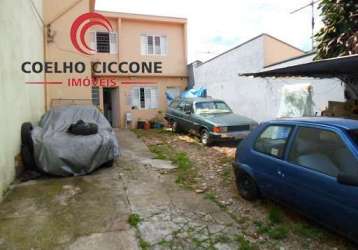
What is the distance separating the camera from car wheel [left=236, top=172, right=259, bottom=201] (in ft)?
15.9

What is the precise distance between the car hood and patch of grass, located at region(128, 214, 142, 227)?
5.93 metres

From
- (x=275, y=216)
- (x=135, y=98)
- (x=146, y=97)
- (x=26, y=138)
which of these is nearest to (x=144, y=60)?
(x=146, y=97)

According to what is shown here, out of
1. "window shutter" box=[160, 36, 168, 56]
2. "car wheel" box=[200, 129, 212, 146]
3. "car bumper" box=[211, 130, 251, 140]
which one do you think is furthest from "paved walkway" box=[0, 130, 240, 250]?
"window shutter" box=[160, 36, 168, 56]

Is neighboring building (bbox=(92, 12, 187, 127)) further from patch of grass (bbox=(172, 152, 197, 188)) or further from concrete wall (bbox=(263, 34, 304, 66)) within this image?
patch of grass (bbox=(172, 152, 197, 188))

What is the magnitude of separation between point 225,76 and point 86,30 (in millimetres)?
5801

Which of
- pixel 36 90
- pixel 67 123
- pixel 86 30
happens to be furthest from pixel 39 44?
pixel 67 123

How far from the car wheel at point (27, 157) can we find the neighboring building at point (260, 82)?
7.13m

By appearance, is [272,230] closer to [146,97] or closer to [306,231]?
[306,231]

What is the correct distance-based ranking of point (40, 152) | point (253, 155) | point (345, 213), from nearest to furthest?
point (345, 213)
point (253, 155)
point (40, 152)

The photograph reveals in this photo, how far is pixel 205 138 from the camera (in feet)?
34.0

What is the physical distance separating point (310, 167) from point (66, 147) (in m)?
4.81

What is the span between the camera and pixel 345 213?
10.7 feet

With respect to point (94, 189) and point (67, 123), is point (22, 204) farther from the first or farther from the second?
point (67, 123)

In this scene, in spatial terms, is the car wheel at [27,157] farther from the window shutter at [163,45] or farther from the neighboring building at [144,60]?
the window shutter at [163,45]
